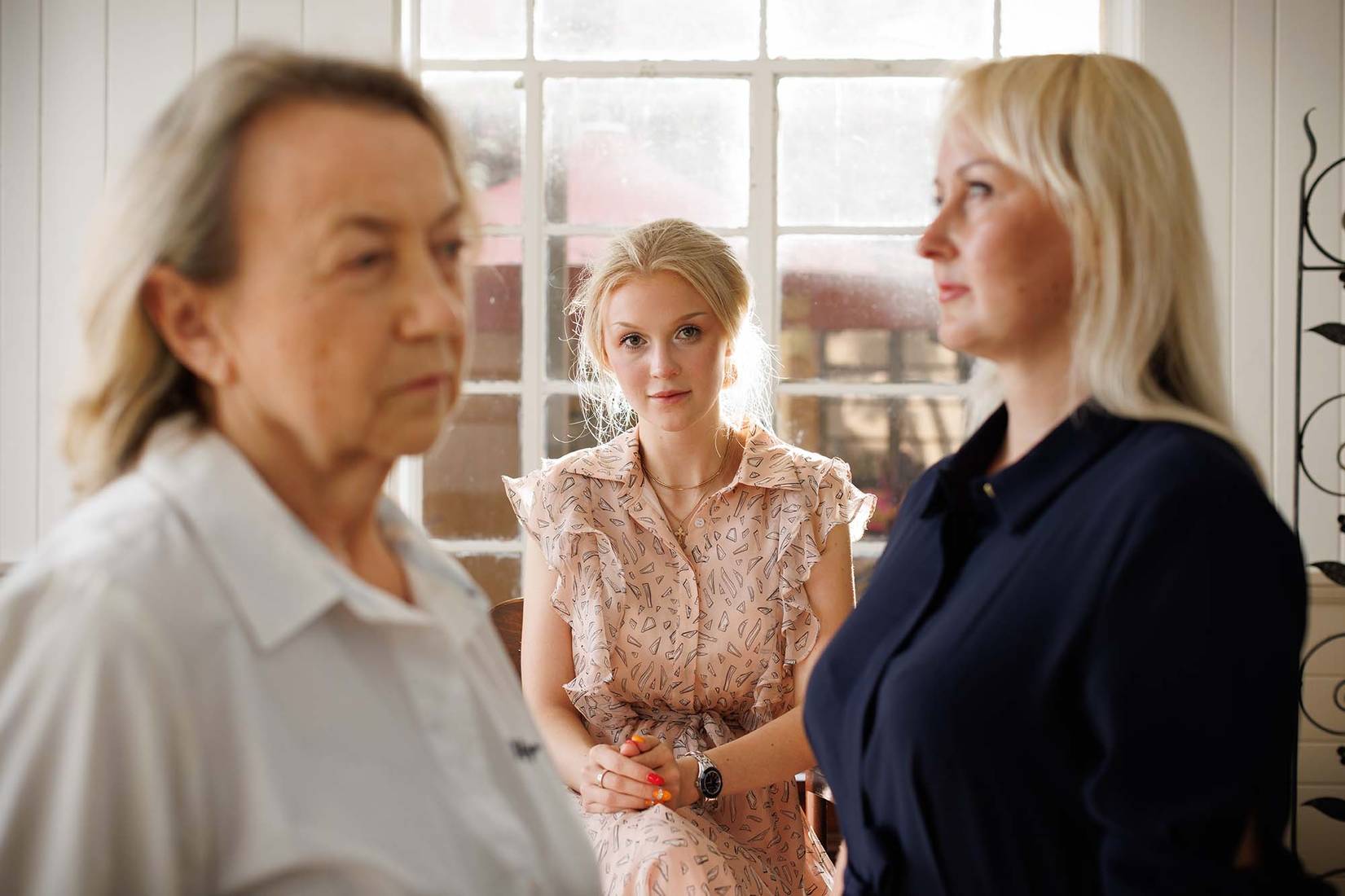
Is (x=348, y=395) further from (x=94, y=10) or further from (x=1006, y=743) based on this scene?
(x=94, y=10)

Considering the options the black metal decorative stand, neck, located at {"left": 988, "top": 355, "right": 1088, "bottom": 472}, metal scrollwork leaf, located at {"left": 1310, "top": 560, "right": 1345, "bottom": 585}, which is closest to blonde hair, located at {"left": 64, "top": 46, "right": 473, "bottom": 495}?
neck, located at {"left": 988, "top": 355, "right": 1088, "bottom": 472}

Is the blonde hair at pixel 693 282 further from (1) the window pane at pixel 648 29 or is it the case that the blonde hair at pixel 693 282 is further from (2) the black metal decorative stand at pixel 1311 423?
(1) the window pane at pixel 648 29

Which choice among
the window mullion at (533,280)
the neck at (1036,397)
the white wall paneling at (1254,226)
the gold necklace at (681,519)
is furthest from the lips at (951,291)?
the window mullion at (533,280)

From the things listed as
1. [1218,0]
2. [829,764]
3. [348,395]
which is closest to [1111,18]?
[1218,0]

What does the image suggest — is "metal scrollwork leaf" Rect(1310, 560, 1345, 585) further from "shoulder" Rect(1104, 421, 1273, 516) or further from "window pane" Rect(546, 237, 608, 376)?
"window pane" Rect(546, 237, 608, 376)

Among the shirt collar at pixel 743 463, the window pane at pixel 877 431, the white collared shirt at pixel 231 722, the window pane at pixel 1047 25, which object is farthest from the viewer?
the window pane at pixel 877 431

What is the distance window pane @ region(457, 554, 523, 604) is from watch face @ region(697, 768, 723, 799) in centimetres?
190

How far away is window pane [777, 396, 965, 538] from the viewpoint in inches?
155

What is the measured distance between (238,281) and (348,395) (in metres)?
0.12

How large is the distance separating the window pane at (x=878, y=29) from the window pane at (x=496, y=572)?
1972 millimetres

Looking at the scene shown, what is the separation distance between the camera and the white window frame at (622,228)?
3.83 m

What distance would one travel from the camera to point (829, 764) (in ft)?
5.04

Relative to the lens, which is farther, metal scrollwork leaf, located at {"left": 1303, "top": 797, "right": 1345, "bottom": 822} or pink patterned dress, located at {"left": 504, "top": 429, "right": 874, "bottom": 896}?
metal scrollwork leaf, located at {"left": 1303, "top": 797, "right": 1345, "bottom": 822}

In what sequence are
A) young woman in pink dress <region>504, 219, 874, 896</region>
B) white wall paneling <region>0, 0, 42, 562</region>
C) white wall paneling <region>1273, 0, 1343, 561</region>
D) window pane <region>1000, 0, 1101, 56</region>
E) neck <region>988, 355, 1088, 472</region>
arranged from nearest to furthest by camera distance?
neck <region>988, 355, 1088, 472</region>
young woman in pink dress <region>504, 219, 874, 896</region>
white wall paneling <region>1273, 0, 1343, 561</region>
white wall paneling <region>0, 0, 42, 562</region>
window pane <region>1000, 0, 1101, 56</region>
